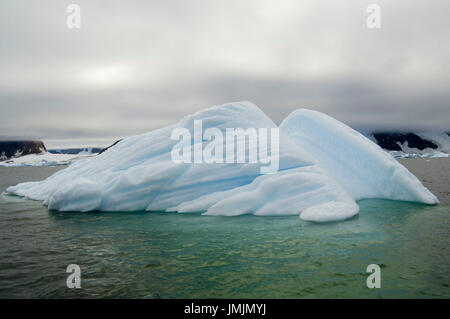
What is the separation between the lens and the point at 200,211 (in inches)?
416

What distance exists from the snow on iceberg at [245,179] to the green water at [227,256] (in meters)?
1.05

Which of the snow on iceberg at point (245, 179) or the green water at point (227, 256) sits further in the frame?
the snow on iceberg at point (245, 179)

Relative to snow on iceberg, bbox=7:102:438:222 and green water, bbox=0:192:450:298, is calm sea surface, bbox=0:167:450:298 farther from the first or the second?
snow on iceberg, bbox=7:102:438:222

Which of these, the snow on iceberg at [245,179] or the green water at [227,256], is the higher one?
the snow on iceberg at [245,179]

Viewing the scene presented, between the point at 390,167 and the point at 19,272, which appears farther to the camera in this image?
the point at 390,167

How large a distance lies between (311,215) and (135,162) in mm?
7822

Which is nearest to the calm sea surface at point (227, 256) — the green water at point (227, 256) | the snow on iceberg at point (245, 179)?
the green water at point (227, 256)

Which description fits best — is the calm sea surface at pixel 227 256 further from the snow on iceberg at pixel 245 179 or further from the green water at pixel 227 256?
the snow on iceberg at pixel 245 179

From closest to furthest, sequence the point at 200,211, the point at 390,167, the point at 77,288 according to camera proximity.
A: the point at 77,288 → the point at 200,211 → the point at 390,167

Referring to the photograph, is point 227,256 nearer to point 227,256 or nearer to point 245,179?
point 227,256

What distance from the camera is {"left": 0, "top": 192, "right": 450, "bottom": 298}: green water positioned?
440cm

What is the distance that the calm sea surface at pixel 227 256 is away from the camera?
439 centimetres

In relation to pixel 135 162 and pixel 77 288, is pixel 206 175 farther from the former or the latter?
pixel 77 288
